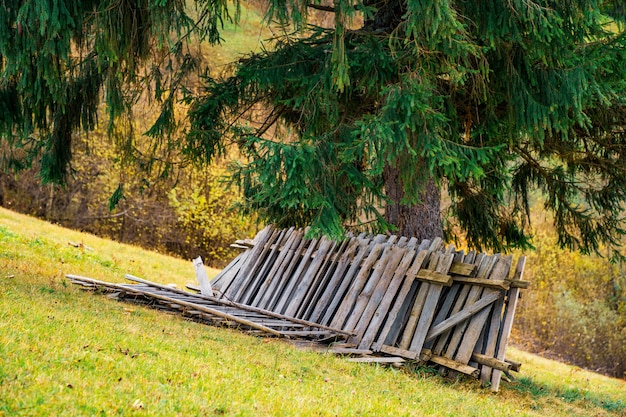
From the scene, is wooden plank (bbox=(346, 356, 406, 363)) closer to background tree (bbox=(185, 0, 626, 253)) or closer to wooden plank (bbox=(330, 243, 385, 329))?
wooden plank (bbox=(330, 243, 385, 329))

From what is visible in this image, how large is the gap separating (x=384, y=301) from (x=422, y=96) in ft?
9.17

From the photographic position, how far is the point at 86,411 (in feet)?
12.6

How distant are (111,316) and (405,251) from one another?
12.0ft

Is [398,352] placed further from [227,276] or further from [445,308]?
[227,276]

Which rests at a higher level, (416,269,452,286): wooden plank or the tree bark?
the tree bark

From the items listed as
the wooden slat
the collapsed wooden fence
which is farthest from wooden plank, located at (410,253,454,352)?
the wooden slat

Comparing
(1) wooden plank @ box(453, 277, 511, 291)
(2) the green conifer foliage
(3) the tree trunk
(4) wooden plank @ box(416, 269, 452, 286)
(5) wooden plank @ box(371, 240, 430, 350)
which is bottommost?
(5) wooden plank @ box(371, 240, 430, 350)

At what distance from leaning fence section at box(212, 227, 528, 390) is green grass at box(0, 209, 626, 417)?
1.22 ft

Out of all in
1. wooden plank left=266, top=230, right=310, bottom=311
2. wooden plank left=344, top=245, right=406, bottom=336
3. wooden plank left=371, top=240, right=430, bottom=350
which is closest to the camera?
wooden plank left=371, top=240, right=430, bottom=350

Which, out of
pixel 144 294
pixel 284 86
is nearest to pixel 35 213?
pixel 144 294

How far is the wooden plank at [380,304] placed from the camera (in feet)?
25.4

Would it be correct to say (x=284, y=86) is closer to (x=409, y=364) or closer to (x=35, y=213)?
(x=409, y=364)

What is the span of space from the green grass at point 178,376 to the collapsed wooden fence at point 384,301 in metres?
0.35

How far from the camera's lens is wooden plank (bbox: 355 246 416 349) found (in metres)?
7.74
